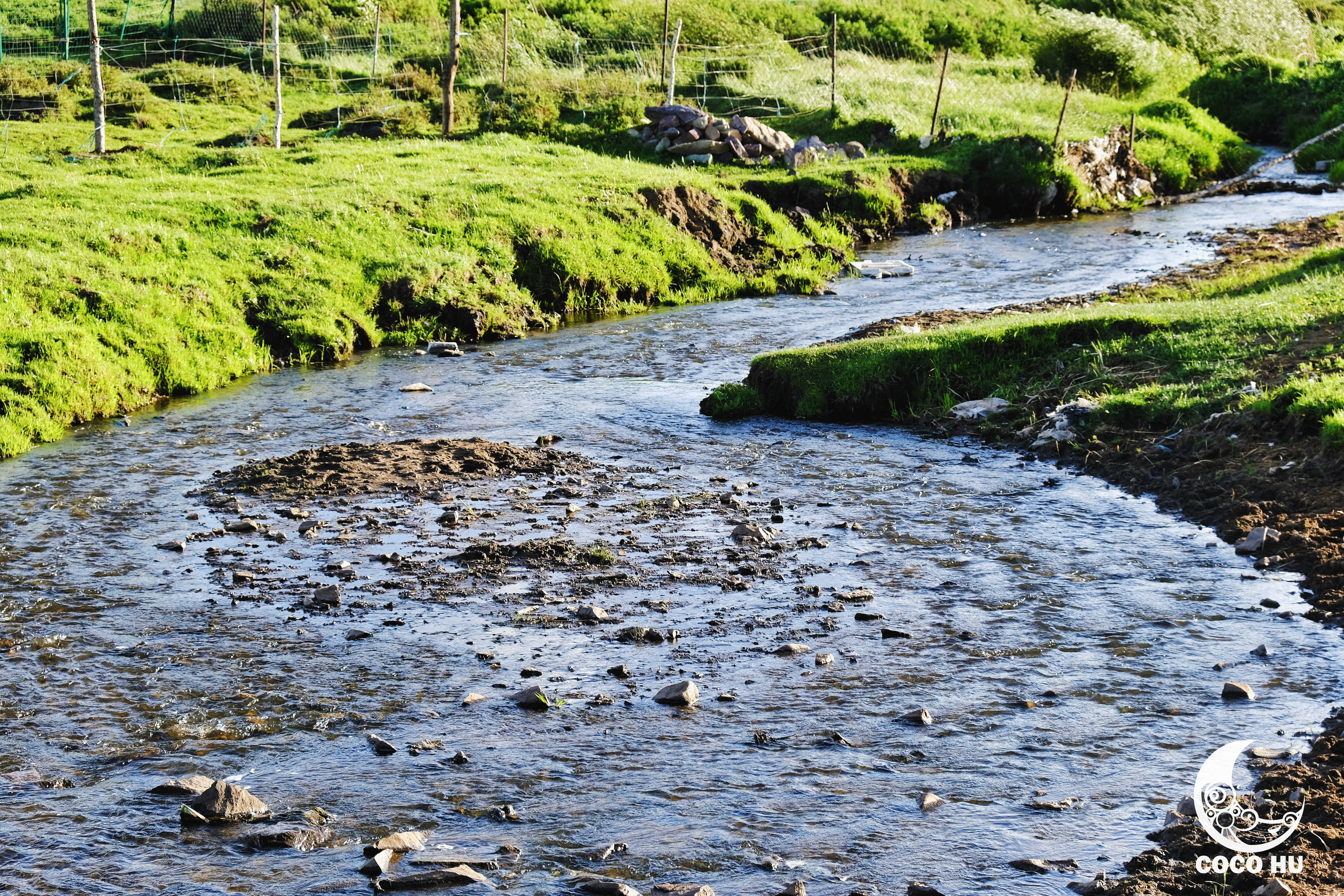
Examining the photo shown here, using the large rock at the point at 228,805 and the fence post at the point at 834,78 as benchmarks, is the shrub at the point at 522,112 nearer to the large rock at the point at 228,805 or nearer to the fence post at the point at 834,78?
the fence post at the point at 834,78

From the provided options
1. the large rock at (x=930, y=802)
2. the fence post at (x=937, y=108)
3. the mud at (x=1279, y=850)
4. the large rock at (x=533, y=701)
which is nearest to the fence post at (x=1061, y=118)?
the fence post at (x=937, y=108)

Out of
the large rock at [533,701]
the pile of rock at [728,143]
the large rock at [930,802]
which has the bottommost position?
the large rock at [533,701]

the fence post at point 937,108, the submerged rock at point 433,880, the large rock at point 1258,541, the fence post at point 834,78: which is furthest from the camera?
the fence post at point 834,78

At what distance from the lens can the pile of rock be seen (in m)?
36.8

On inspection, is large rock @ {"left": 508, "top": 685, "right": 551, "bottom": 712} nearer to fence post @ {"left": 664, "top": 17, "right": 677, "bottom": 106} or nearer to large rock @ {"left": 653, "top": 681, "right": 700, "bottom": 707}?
large rock @ {"left": 653, "top": 681, "right": 700, "bottom": 707}

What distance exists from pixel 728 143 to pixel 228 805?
1277 inches

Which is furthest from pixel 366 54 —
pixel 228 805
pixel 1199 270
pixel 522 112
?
pixel 228 805

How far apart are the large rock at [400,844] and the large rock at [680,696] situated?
235 cm

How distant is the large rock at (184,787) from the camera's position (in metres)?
7.80

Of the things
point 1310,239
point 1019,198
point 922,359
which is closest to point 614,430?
point 922,359

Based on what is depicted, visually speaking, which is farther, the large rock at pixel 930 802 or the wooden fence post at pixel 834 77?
the wooden fence post at pixel 834 77

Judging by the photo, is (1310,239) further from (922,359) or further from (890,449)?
(890,449)

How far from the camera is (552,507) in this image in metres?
13.8

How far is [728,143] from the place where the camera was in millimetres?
37406
